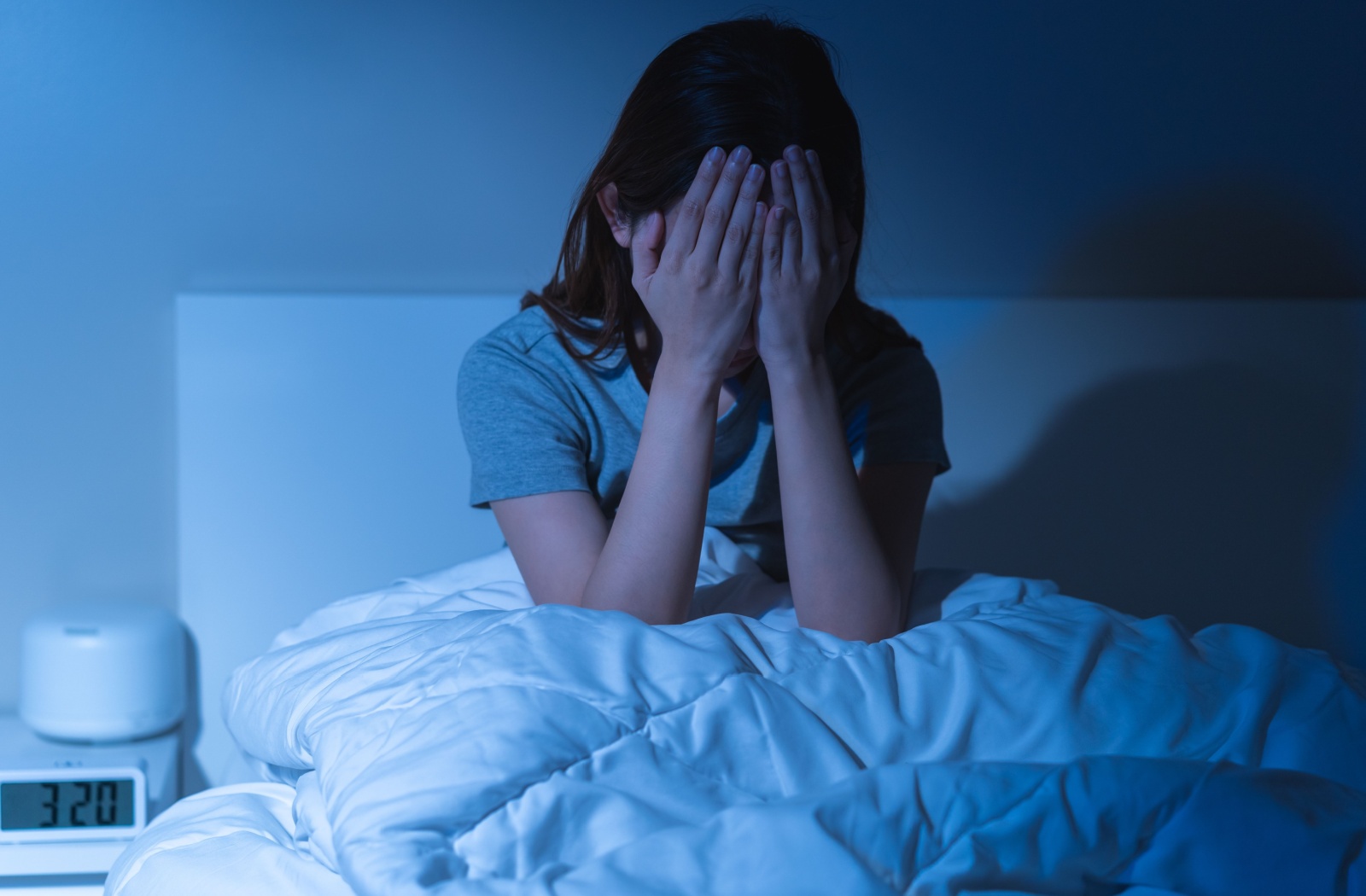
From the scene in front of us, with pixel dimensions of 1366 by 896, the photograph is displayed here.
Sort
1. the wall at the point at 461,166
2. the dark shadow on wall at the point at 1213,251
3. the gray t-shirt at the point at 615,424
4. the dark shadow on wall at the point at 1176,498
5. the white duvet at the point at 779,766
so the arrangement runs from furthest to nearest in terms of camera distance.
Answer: the dark shadow on wall at the point at 1213,251 → the dark shadow on wall at the point at 1176,498 → the wall at the point at 461,166 → the gray t-shirt at the point at 615,424 → the white duvet at the point at 779,766

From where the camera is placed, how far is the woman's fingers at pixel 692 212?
798mm

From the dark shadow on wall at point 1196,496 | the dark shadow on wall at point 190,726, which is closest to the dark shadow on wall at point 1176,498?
the dark shadow on wall at point 1196,496

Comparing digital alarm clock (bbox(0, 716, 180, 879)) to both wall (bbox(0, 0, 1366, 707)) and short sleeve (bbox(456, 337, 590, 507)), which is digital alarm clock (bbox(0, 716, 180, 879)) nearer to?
wall (bbox(0, 0, 1366, 707))

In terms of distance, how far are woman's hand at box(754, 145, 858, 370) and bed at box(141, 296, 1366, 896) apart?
24 cm

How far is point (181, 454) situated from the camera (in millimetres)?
1186

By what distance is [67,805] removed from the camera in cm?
102

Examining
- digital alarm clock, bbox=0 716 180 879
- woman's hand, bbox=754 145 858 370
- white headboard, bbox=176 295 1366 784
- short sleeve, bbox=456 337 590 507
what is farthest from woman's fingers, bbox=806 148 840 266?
digital alarm clock, bbox=0 716 180 879

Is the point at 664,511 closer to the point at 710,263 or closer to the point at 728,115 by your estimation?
the point at 710,263

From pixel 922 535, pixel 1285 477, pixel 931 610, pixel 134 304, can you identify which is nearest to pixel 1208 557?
pixel 1285 477

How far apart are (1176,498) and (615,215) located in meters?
0.89

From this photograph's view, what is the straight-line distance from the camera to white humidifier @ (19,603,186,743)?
111cm

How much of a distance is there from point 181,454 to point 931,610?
2.86ft

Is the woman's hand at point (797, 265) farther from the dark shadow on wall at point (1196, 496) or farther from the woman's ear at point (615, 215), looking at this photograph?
the dark shadow on wall at point (1196, 496)

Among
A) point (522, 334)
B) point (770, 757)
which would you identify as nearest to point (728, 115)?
point (522, 334)
